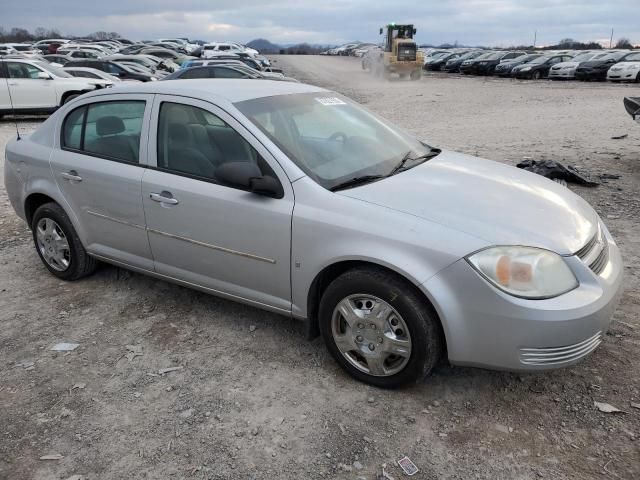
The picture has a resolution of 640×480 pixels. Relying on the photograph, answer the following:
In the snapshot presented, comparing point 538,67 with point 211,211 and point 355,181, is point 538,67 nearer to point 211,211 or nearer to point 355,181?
point 355,181

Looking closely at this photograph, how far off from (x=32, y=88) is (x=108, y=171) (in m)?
12.9

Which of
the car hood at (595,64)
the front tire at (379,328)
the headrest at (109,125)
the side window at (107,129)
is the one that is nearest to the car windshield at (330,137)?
the front tire at (379,328)

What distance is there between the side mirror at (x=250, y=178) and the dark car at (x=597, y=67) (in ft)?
97.0

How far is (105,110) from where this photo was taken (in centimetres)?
420

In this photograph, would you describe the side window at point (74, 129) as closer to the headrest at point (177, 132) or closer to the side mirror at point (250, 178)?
the headrest at point (177, 132)

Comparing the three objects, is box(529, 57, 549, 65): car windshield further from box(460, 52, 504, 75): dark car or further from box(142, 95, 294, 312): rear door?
box(142, 95, 294, 312): rear door

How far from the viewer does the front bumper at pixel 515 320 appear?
104 inches

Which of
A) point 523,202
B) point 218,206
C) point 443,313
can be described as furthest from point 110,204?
point 523,202

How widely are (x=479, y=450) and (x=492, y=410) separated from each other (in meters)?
0.34

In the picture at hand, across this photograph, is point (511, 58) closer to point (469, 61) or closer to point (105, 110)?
point (469, 61)

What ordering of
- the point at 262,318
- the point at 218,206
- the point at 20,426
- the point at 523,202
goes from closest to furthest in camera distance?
the point at 20,426
the point at 523,202
the point at 218,206
the point at 262,318

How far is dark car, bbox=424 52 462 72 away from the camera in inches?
1756

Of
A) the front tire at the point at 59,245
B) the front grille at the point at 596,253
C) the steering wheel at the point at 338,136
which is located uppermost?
the steering wheel at the point at 338,136

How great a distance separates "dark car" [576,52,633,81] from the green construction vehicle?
8603 millimetres
